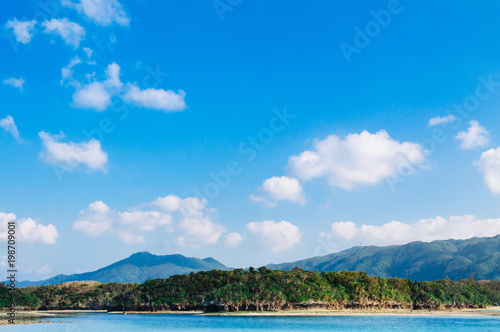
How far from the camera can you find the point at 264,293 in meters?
90.9

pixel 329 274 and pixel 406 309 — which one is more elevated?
pixel 329 274

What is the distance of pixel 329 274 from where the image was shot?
3984 inches

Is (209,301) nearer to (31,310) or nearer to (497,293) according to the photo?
(31,310)

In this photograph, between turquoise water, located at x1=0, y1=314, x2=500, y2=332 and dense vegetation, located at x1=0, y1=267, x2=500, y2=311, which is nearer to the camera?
turquoise water, located at x1=0, y1=314, x2=500, y2=332

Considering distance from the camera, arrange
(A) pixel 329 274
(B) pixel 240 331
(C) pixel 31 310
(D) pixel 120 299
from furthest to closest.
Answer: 1. (C) pixel 31 310
2. (D) pixel 120 299
3. (A) pixel 329 274
4. (B) pixel 240 331

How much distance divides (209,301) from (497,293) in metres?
81.8

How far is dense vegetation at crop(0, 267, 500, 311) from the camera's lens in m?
91.7

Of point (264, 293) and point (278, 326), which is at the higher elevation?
point (264, 293)

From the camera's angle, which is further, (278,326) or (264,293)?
(264,293)

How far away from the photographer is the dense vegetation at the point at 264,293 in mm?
91688

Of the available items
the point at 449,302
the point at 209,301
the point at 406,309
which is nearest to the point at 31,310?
the point at 209,301

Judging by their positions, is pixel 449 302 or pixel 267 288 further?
pixel 449 302

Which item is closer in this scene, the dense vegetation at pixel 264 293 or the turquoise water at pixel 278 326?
the turquoise water at pixel 278 326

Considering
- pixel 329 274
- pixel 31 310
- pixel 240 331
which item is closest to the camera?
pixel 240 331
